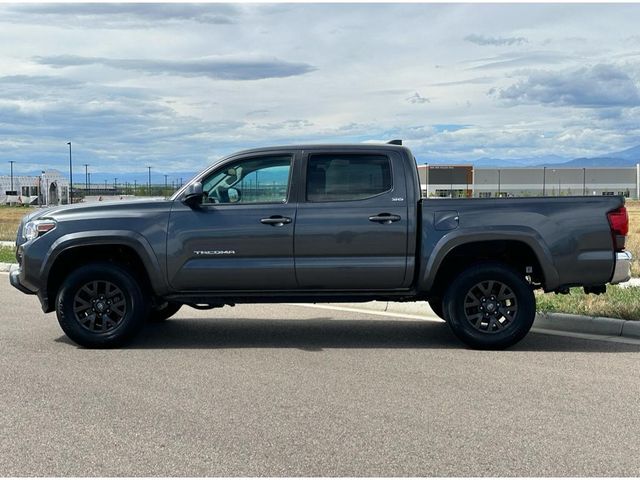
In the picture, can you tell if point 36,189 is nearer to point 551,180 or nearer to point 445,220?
point 551,180

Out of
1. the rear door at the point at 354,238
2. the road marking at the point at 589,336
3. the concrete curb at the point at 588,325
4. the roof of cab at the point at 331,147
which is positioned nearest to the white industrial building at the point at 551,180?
the concrete curb at the point at 588,325

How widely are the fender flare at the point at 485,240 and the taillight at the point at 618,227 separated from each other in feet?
2.22

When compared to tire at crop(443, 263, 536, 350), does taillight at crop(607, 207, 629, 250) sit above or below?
above

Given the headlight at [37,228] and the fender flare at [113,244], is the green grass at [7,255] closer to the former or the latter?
the headlight at [37,228]

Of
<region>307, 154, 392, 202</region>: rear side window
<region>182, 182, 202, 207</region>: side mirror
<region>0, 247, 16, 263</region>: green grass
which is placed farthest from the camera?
<region>0, 247, 16, 263</region>: green grass

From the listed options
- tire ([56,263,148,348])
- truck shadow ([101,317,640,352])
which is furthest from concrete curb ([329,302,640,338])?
tire ([56,263,148,348])

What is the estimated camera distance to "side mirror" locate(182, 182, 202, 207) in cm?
814

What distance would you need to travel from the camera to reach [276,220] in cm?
824

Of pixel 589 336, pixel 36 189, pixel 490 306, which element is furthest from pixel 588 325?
pixel 36 189

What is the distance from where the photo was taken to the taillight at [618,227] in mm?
8234

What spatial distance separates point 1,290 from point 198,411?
887 centimetres

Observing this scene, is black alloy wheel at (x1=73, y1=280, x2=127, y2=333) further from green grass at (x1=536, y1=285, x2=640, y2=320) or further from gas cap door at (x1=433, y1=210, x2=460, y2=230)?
green grass at (x1=536, y1=285, x2=640, y2=320)

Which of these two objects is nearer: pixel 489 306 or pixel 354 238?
pixel 354 238

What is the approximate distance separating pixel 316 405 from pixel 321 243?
2.43 meters
